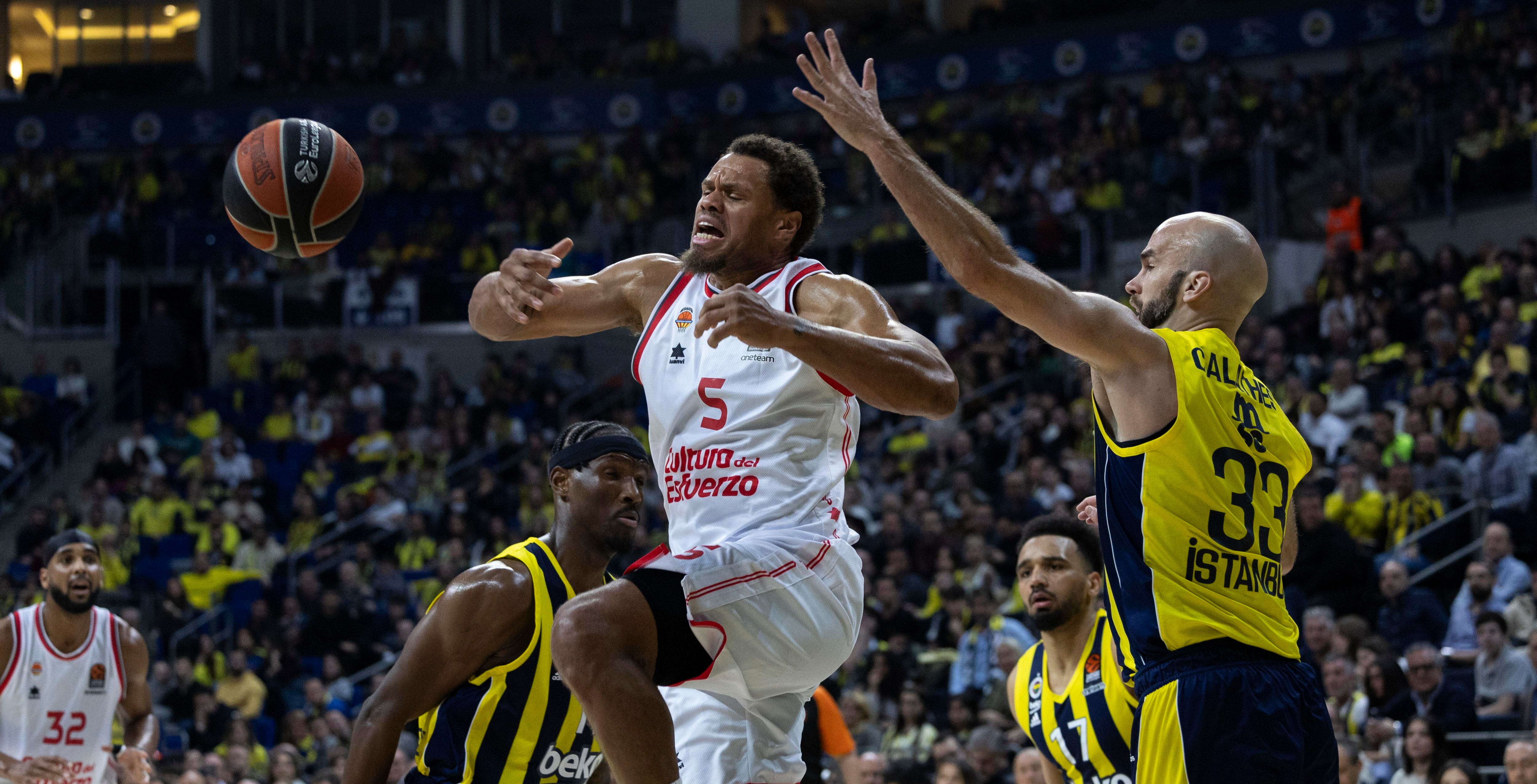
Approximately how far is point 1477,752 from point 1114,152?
43.7ft

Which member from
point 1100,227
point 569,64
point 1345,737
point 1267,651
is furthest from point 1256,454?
point 569,64

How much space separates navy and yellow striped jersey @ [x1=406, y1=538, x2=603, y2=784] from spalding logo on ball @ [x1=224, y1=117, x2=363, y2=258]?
2.16 meters

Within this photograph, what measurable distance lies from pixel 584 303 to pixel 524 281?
1.14 ft

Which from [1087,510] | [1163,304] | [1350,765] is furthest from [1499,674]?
[1163,304]

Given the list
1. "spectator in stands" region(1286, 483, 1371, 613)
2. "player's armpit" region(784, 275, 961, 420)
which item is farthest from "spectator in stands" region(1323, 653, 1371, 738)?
"player's armpit" region(784, 275, 961, 420)

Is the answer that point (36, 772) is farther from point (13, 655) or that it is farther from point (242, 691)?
point (242, 691)

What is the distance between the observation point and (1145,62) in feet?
78.7

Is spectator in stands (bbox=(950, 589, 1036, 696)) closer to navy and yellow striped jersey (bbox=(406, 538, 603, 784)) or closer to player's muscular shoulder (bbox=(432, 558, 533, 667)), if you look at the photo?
navy and yellow striped jersey (bbox=(406, 538, 603, 784))

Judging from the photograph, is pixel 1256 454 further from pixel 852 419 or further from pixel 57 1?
pixel 57 1

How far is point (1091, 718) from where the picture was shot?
5898 millimetres

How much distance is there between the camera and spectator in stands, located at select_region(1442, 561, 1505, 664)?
1091 centimetres

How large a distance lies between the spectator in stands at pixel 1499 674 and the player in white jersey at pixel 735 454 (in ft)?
23.9

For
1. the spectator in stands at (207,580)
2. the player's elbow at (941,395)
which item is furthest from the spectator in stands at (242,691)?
the player's elbow at (941,395)

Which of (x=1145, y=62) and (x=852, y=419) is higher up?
(x=1145, y=62)
